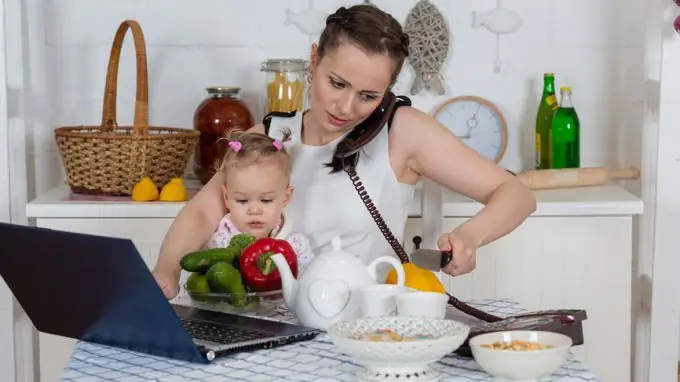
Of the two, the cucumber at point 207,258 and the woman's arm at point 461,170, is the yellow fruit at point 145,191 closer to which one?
the woman's arm at point 461,170

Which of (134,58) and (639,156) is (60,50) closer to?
(134,58)

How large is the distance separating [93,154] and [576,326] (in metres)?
1.83

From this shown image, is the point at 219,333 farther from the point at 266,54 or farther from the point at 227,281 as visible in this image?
the point at 266,54

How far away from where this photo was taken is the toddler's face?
2.29 m

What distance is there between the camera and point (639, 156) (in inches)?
139

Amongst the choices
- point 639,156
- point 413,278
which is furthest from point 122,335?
point 639,156

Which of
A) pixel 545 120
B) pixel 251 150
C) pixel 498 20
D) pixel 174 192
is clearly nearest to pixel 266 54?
pixel 174 192

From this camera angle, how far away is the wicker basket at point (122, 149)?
312cm

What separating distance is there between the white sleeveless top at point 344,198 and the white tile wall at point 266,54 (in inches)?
40.7

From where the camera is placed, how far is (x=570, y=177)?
333cm

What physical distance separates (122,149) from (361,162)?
90cm

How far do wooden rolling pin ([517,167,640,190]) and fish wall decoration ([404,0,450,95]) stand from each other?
1.48ft

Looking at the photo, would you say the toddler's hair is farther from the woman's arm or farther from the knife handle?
the knife handle

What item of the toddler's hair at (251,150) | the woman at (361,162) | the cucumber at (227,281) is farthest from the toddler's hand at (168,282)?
the toddler's hair at (251,150)
